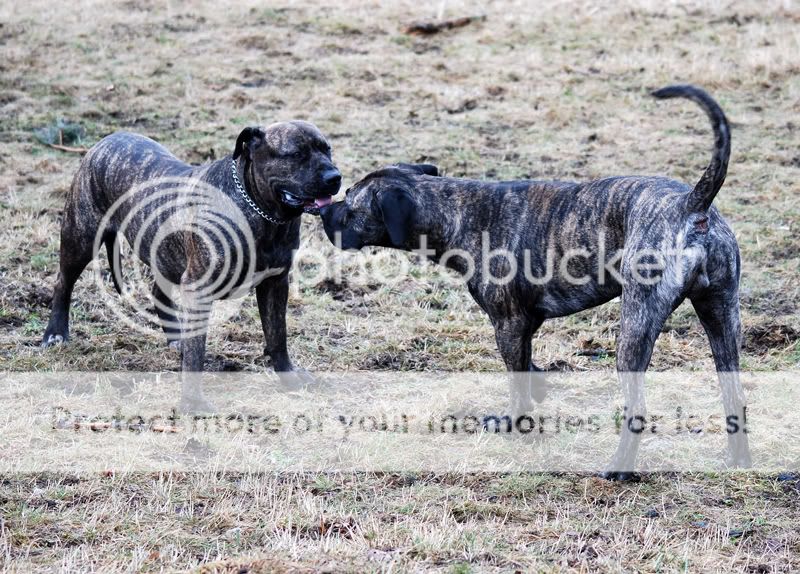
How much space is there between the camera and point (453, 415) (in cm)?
631

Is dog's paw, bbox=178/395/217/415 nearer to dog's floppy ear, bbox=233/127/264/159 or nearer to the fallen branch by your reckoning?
dog's floppy ear, bbox=233/127/264/159

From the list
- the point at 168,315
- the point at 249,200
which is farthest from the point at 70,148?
the point at 249,200

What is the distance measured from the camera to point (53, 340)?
24.0 feet

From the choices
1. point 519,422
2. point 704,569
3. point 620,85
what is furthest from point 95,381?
point 620,85

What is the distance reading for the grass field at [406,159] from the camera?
4.61m

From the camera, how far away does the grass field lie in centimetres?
461

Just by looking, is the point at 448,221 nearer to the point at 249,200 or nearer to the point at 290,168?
the point at 290,168

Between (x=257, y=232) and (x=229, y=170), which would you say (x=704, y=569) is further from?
(x=229, y=170)

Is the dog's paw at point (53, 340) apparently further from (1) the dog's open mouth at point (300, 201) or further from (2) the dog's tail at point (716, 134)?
(2) the dog's tail at point (716, 134)

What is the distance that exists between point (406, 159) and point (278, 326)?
500 centimetres

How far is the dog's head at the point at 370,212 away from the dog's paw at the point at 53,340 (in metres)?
2.41
